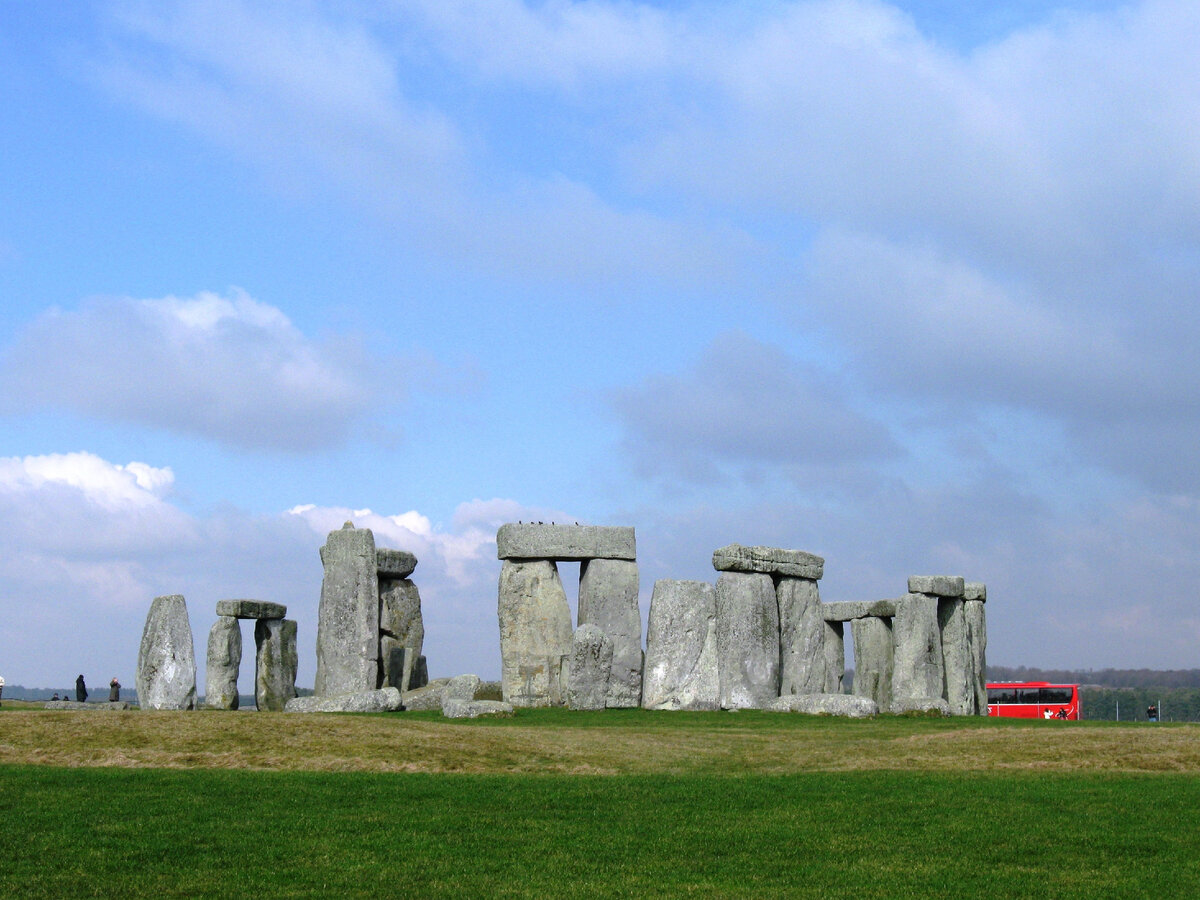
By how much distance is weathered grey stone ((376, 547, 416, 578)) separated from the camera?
26.2 metres

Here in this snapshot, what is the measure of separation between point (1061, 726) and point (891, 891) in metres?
12.3

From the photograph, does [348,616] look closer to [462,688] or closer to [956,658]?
[462,688]

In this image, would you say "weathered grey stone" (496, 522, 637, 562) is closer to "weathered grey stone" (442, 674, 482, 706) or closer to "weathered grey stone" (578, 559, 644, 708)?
"weathered grey stone" (578, 559, 644, 708)

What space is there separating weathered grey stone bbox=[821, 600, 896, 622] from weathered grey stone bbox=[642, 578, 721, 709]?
3.49 metres

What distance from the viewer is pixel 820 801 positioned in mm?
12602

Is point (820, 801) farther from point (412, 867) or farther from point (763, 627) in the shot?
point (763, 627)

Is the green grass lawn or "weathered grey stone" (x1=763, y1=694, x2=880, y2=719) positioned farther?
"weathered grey stone" (x1=763, y1=694, x2=880, y2=719)

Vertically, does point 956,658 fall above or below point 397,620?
below

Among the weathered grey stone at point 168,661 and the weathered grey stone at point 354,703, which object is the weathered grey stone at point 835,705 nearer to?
the weathered grey stone at point 354,703

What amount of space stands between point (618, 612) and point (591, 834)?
15.4m

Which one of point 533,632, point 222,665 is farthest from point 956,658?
point 222,665

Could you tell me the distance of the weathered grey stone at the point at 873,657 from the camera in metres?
27.4

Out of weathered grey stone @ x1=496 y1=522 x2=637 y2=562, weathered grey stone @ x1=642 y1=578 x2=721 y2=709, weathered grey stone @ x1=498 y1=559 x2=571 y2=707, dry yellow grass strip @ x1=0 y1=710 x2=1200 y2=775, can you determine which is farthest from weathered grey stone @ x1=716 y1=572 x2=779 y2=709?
dry yellow grass strip @ x1=0 y1=710 x2=1200 y2=775

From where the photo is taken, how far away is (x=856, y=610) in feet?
92.6
